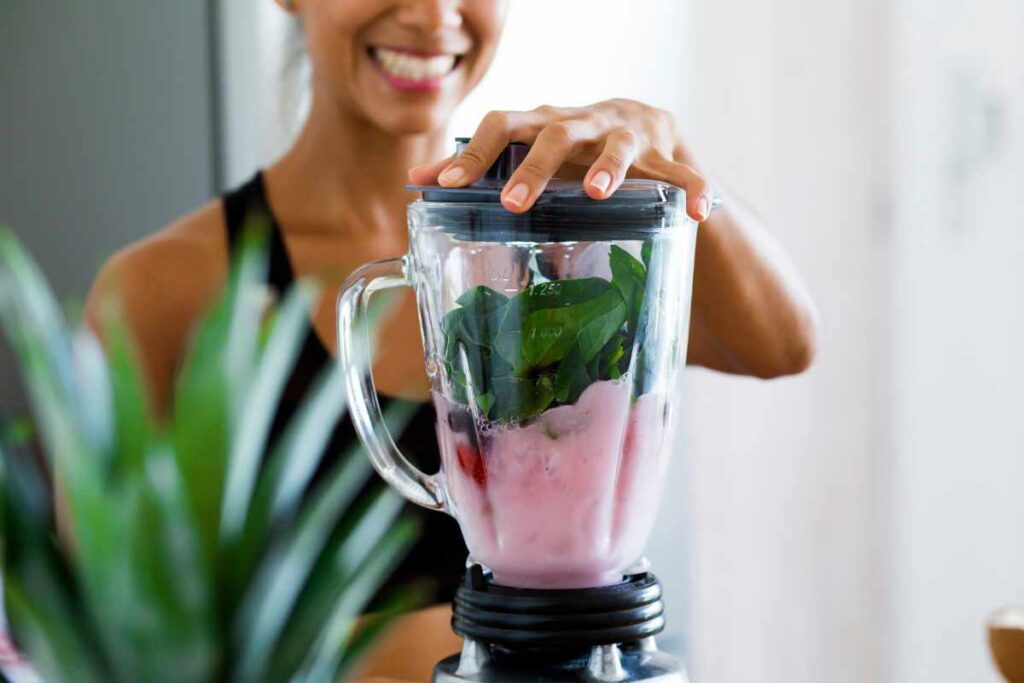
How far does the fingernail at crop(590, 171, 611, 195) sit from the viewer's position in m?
0.48

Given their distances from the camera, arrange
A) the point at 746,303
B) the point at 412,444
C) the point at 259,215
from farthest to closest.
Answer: the point at 259,215 < the point at 412,444 < the point at 746,303

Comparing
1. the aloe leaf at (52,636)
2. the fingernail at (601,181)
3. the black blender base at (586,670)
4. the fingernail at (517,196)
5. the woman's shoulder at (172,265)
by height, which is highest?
the fingernail at (601,181)

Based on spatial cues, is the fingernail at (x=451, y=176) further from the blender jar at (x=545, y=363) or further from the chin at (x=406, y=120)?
the chin at (x=406, y=120)

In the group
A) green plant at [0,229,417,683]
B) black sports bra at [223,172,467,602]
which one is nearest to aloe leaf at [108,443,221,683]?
green plant at [0,229,417,683]

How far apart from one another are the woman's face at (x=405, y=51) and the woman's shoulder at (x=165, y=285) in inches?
9.1

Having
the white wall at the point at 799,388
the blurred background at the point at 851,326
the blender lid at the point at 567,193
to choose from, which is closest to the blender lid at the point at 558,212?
the blender lid at the point at 567,193

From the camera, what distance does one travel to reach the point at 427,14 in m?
1.03

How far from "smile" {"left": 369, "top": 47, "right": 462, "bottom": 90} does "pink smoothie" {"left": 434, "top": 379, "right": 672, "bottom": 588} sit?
576 millimetres

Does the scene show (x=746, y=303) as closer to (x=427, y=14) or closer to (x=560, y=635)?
(x=427, y=14)

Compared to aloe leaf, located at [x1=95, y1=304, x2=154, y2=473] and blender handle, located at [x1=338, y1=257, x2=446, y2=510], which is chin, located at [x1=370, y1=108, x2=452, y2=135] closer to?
blender handle, located at [x1=338, y1=257, x2=446, y2=510]

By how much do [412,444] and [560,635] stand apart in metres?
0.66

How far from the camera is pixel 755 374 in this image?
3.30 feet

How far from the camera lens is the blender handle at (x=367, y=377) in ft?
1.76

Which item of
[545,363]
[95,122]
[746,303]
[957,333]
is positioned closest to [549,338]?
[545,363]
